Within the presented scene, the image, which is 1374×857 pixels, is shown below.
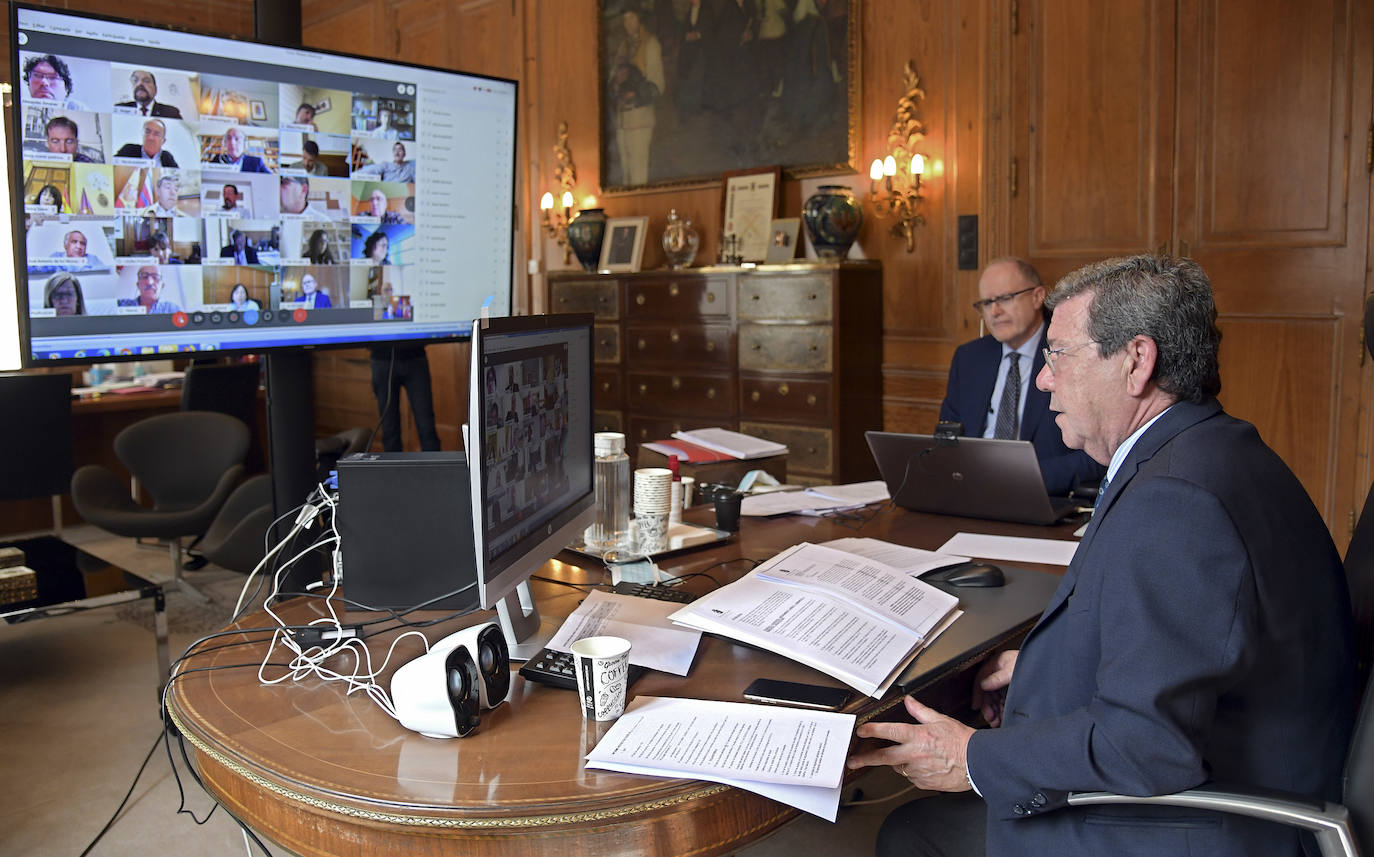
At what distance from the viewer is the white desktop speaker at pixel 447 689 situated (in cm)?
136

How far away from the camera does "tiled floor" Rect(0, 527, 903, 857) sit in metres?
2.78

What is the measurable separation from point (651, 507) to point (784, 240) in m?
3.81

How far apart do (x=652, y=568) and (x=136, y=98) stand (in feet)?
4.74

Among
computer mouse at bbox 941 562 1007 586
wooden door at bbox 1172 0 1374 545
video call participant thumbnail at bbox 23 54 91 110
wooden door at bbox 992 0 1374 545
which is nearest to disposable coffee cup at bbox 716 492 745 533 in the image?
computer mouse at bbox 941 562 1007 586

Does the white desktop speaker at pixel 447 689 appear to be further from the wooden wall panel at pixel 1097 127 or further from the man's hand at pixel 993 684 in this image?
the wooden wall panel at pixel 1097 127

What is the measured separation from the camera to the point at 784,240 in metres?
5.82

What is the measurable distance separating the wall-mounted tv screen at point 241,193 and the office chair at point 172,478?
2.65 metres

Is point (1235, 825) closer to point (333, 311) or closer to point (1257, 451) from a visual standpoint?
point (1257, 451)

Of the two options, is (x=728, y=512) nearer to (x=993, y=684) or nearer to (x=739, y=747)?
(x=993, y=684)

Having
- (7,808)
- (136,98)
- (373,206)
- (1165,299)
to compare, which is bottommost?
(7,808)

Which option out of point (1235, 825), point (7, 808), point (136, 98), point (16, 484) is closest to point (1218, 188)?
point (1235, 825)

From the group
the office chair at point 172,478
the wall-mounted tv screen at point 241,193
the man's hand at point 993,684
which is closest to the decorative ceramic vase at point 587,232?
the office chair at point 172,478

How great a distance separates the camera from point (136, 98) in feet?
7.14

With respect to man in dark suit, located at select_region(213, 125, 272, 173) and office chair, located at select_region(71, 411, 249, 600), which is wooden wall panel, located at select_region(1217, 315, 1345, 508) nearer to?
man in dark suit, located at select_region(213, 125, 272, 173)
